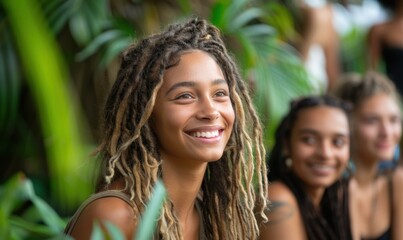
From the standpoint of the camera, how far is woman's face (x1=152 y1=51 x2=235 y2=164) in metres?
2.91

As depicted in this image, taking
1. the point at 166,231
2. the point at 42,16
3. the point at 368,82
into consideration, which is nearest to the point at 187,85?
the point at 166,231

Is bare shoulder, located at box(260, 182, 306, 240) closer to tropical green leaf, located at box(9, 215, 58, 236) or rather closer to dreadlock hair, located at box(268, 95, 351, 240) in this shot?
dreadlock hair, located at box(268, 95, 351, 240)

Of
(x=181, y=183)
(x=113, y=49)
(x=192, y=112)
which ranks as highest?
(x=113, y=49)

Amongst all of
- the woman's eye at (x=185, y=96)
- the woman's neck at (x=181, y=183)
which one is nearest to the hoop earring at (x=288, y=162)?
the woman's neck at (x=181, y=183)

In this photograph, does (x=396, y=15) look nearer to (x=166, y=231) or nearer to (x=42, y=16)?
(x=42, y=16)

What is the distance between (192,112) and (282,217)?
1.26 m

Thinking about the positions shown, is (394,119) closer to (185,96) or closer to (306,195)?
(306,195)

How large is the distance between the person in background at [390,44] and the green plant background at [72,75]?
0.94 meters

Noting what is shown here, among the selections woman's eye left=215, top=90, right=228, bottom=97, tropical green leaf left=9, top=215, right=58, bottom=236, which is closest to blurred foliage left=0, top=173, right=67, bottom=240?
tropical green leaf left=9, top=215, right=58, bottom=236

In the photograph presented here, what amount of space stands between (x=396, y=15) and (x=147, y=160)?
11.4 ft

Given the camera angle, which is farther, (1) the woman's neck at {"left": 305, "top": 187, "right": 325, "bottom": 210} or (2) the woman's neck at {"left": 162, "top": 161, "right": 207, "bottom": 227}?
(1) the woman's neck at {"left": 305, "top": 187, "right": 325, "bottom": 210}

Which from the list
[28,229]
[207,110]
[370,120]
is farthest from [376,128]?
[207,110]

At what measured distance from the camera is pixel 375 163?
473 cm

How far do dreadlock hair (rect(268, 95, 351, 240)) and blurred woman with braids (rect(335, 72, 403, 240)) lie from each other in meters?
0.24
